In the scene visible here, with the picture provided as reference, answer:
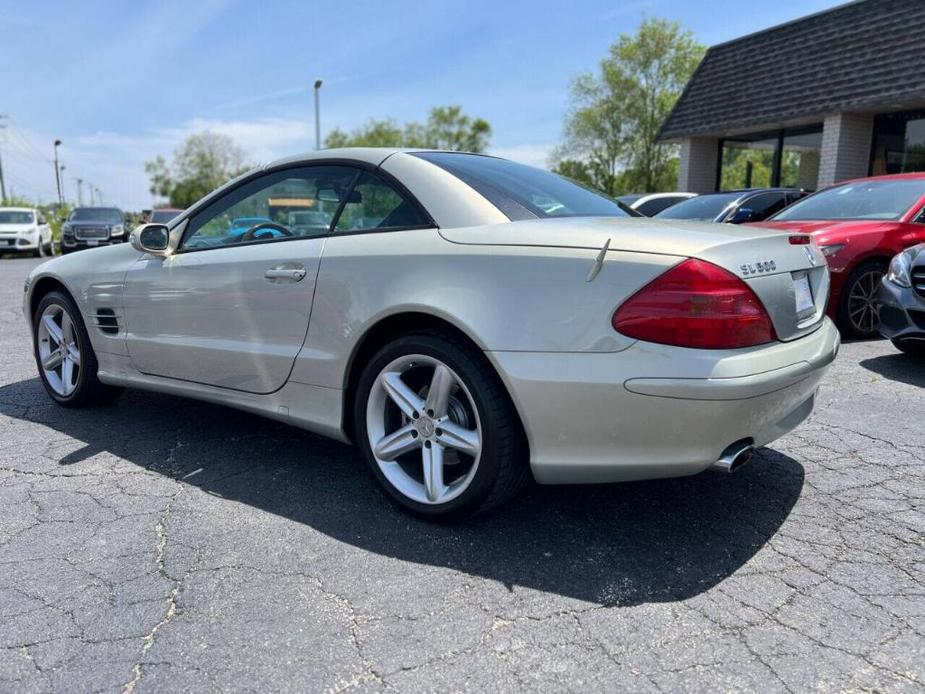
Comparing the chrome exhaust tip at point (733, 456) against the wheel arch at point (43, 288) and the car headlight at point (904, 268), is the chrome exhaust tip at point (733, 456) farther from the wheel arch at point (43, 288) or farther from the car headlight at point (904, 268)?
the wheel arch at point (43, 288)

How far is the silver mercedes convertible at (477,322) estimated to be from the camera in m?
2.26

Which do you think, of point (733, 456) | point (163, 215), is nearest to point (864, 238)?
point (733, 456)

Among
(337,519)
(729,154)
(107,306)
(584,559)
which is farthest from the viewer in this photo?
(729,154)

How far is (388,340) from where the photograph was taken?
2.88m

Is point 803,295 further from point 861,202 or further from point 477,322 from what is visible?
point 861,202

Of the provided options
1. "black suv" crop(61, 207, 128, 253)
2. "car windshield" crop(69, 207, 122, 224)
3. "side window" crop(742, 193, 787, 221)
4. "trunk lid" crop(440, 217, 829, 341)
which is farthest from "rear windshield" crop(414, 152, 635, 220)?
"car windshield" crop(69, 207, 122, 224)

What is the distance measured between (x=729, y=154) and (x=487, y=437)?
20.9m

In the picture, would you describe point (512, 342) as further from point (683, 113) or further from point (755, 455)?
point (683, 113)

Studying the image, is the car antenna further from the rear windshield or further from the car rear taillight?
the rear windshield

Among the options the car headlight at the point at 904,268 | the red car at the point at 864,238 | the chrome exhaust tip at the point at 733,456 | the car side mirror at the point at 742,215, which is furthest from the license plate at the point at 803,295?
the car side mirror at the point at 742,215

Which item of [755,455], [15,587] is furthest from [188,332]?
[755,455]

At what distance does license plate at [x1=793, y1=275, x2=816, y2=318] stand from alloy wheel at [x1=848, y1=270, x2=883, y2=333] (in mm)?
3869

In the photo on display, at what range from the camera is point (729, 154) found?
20875 mm

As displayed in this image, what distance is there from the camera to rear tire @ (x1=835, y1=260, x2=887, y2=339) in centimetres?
606
